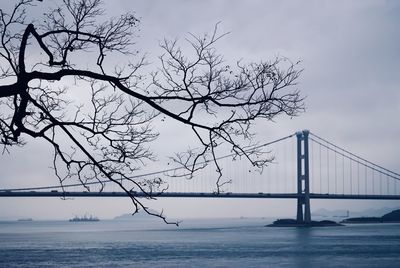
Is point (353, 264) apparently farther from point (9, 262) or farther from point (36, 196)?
point (36, 196)

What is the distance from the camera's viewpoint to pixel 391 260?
69.6 feet

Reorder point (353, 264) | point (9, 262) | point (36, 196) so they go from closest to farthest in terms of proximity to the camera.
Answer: point (353, 264), point (9, 262), point (36, 196)

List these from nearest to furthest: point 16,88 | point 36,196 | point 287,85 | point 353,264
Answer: point 16,88, point 287,85, point 353,264, point 36,196

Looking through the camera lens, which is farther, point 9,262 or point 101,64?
point 9,262

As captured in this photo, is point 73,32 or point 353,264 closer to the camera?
point 73,32

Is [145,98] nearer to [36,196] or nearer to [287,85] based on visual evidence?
[287,85]

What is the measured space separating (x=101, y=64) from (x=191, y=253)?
73.9ft

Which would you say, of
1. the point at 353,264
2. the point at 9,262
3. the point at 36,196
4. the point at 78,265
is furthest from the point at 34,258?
the point at 36,196

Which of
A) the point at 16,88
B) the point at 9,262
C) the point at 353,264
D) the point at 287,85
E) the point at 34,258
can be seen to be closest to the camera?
the point at 16,88

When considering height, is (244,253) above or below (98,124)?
below

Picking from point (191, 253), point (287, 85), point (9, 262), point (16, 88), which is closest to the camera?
point (16, 88)

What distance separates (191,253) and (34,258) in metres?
6.60

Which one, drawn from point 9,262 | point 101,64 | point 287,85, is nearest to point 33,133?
point 101,64

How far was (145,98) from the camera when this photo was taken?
3.20 metres
